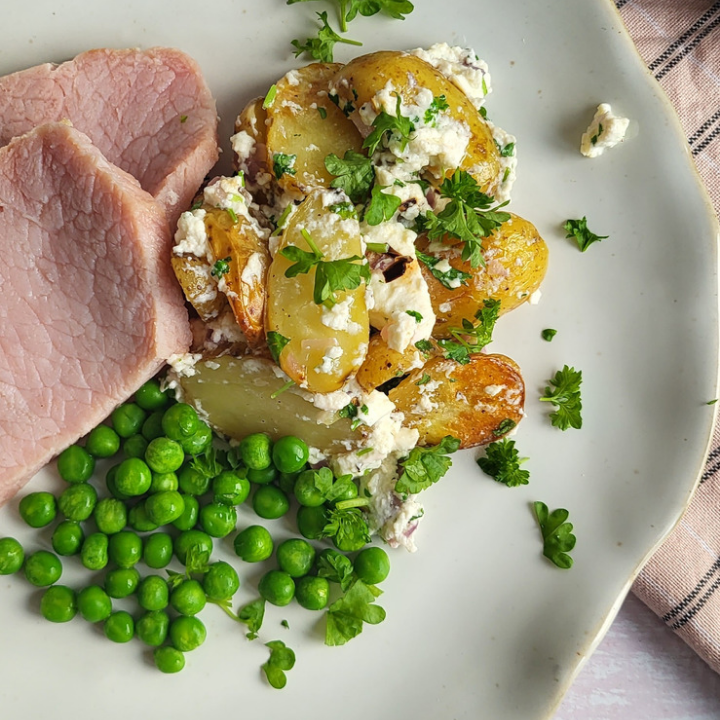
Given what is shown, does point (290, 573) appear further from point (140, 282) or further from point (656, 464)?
point (656, 464)

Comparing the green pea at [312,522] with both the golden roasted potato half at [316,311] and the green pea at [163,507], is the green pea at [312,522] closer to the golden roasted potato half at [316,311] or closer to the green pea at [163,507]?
the green pea at [163,507]

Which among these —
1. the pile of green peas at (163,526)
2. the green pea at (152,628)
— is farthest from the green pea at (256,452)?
the green pea at (152,628)

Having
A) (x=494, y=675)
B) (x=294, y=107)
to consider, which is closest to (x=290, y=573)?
(x=494, y=675)

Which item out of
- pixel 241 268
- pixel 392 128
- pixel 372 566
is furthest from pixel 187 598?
pixel 392 128

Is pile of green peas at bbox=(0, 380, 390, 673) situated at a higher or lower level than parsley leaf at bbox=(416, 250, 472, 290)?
lower

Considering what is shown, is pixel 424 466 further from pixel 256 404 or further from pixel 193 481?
pixel 193 481

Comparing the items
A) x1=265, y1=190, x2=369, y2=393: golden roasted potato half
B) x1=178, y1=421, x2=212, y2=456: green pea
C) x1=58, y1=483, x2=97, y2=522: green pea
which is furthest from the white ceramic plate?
x1=265, y1=190, x2=369, y2=393: golden roasted potato half

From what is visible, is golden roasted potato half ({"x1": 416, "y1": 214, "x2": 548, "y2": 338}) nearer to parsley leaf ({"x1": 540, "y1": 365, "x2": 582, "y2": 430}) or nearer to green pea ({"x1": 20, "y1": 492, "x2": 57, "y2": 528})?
parsley leaf ({"x1": 540, "y1": 365, "x2": 582, "y2": 430})
